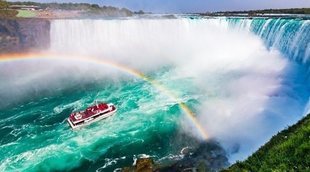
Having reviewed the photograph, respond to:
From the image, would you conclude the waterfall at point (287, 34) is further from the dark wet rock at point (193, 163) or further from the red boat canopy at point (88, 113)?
the red boat canopy at point (88, 113)

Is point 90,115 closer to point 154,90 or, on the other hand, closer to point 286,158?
point 154,90

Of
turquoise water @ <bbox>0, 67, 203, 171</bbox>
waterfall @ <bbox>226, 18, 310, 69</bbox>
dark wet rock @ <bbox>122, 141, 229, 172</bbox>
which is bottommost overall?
turquoise water @ <bbox>0, 67, 203, 171</bbox>

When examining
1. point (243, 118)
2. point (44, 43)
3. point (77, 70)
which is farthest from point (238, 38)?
point (44, 43)

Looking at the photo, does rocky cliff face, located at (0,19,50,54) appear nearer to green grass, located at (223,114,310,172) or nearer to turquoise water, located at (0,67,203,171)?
turquoise water, located at (0,67,203,171)

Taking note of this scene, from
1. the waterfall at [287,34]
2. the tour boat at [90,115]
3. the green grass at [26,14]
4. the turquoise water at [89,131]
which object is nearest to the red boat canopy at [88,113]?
the tour boat at [90,115]

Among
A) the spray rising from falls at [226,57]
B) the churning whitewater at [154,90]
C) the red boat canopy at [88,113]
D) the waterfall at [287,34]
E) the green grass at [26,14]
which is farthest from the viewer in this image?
the green grass at [26,14]

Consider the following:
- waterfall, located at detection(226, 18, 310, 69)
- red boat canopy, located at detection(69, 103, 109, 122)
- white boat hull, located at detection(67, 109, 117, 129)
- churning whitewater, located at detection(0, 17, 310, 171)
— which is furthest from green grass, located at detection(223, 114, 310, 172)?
waterfall, located at detection(226, 18, 310, 69)
